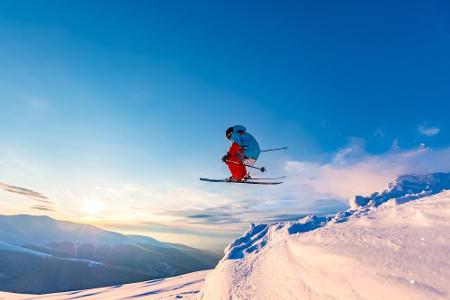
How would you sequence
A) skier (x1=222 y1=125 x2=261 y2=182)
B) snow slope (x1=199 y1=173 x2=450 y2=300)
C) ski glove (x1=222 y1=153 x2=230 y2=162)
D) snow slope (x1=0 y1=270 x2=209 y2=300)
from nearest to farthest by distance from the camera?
snow slope (x1=199 y1=173 x2=450 y2=300) → ski glove (x1=222 y1=153 x2=230 y2=162) → skier (x1=222 y1=125 x2=261 y2=182) → snow slope (x1=0 y1=270 x2=209 y2=300)

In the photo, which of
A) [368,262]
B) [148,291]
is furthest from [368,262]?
[148,291]

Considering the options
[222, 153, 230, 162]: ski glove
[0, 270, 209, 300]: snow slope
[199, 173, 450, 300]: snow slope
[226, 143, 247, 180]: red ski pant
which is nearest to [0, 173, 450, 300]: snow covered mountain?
[199, 173, 450, 300]: snow slope

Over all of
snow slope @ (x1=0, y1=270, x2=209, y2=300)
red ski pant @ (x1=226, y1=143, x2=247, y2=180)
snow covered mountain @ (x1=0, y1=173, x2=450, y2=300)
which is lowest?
snow slope @ (x1=0, y1=270, x2=209, y2=300)

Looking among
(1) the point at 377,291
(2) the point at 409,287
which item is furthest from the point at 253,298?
(2) the point at 409,287

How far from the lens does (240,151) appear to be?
15.4 metres

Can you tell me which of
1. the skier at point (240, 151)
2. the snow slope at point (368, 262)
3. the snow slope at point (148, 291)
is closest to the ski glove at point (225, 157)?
the skier at point (240, 151)

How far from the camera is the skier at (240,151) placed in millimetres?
15258

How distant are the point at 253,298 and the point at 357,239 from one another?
178 inches

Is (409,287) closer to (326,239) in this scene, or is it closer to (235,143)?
(326,239)

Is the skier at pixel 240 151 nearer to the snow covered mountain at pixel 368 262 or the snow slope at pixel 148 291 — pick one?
the snow covered mountain at pixel 368 262

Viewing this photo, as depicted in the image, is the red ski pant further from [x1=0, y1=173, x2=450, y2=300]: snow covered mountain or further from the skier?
[x1=0, y1=173, x2=450, y2=300]: snow covered mountain

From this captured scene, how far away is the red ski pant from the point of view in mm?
15227

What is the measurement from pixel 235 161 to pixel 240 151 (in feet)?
1.84

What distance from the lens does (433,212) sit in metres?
9.80
